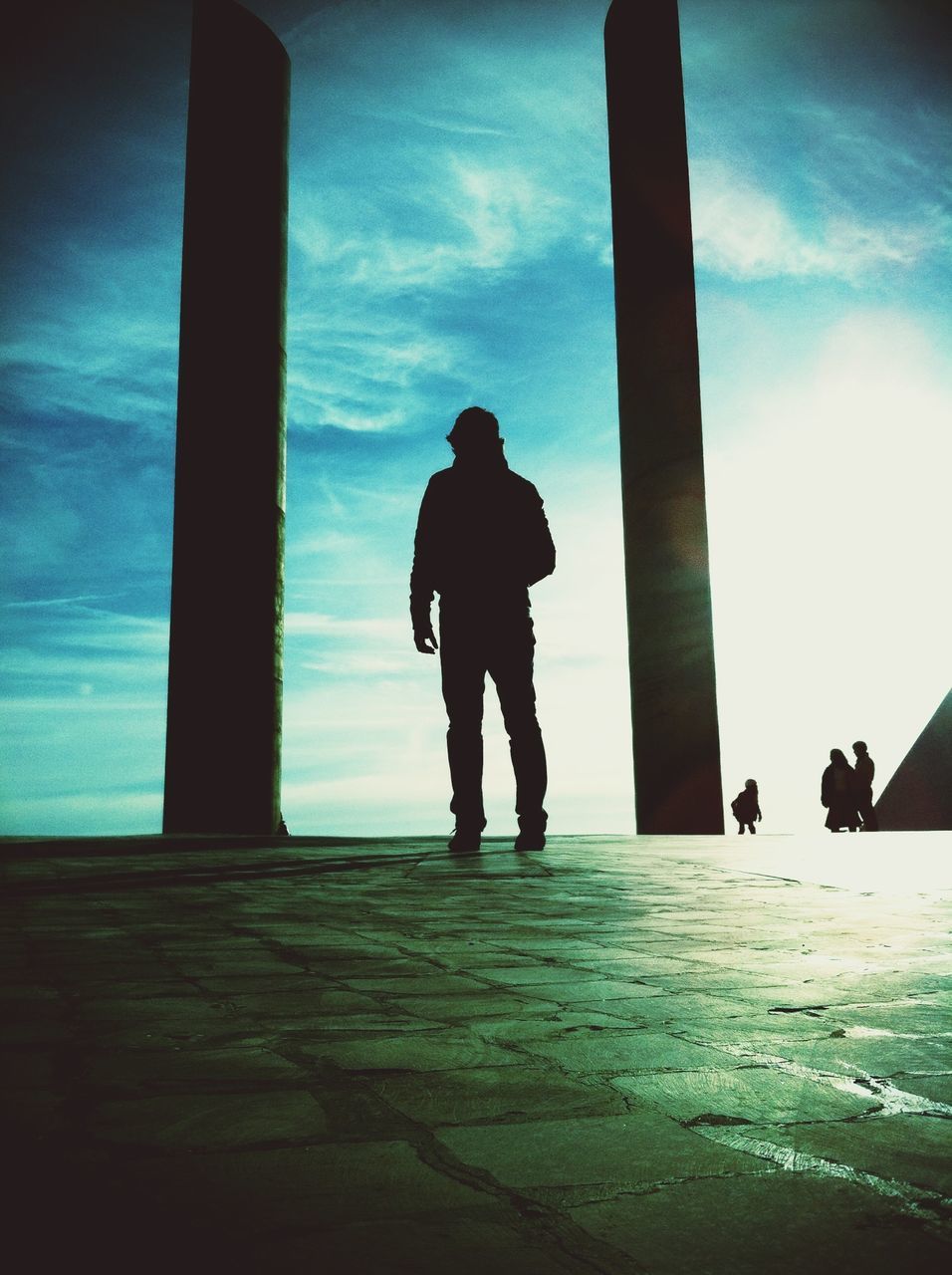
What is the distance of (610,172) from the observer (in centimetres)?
→ 1395

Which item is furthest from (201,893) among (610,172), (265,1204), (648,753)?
(610,172)

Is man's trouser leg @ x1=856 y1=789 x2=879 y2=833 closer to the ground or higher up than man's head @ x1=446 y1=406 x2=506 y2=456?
closer to the ground

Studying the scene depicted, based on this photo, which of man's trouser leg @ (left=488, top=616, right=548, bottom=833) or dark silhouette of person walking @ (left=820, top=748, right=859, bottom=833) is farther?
dark silhouette of person walking @ (left=820, top=748, right=859, bottom=833)

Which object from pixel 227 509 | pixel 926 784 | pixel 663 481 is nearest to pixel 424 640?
pixel 227 509

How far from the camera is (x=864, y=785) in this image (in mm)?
11820

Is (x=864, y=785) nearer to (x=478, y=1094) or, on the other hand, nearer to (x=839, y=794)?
(x=839, y=794)

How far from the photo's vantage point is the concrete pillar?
40.2ft

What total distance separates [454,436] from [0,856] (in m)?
3.06

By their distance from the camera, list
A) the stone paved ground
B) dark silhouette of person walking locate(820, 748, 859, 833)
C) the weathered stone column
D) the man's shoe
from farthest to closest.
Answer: dark silhouette of person walking locate(820, 748, 859, 833), the weathered stone column, the man's shoe, the stone paved ground

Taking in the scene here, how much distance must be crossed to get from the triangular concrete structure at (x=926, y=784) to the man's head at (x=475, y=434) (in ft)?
30.1

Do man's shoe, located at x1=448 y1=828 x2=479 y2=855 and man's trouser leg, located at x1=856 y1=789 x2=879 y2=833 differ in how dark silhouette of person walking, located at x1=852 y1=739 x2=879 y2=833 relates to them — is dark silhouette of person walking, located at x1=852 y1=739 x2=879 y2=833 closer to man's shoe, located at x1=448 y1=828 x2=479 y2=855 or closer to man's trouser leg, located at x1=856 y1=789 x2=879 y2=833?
man's trouser leg, located at x1=856 y1=789 x2=879 y2=833

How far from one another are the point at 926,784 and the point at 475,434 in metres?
9.54

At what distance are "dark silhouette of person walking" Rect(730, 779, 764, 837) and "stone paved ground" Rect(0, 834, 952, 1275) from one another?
37.0 ft

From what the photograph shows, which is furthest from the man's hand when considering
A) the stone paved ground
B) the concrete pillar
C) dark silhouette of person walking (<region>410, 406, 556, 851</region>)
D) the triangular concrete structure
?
the triangular concrete structure
